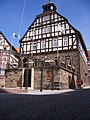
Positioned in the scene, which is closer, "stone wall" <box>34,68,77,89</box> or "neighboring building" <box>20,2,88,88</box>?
"stone wall" <box>34,68,77,89</box>

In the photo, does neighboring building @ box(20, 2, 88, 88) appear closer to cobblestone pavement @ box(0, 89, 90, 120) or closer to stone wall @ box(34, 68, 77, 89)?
A: stone wall @ box(34, 68, 77, 89)

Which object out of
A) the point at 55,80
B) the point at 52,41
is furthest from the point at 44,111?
the point at 52,41

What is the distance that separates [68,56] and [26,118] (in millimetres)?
20764

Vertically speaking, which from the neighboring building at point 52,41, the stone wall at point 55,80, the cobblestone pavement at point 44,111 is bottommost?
the cobblestone pavement at point 44,111

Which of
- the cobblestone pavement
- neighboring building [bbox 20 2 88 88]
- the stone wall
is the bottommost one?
the cobblestone pavement

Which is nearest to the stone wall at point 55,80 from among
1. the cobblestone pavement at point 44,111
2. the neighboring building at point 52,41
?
the neighboring building at point 52,41

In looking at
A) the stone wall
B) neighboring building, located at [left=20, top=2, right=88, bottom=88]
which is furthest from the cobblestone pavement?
neighboring building, located at [left=20, top=2, right=88, bottom=88]

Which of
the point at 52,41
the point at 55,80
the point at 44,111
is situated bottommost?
the point at 44,111

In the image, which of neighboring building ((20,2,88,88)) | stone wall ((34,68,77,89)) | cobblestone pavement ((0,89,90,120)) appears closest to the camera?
cobblestone pavement ((0,89,90,120))

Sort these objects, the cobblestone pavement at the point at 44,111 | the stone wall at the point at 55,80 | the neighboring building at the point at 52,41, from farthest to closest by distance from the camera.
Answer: the neighboring building at the point at 52,41 < the stone wall at the point at 55,80 < the cobblestone pavement at the point at 44,111

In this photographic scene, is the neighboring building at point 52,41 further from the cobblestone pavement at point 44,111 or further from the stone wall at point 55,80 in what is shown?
the cobblestone pavement at point 44,111

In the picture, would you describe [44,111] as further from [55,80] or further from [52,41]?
[52,41]

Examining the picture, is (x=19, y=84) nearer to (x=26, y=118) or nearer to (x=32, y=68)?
(x=32, y=68)

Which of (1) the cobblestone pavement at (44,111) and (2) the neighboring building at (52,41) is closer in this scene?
(1) the cobblestone pavement at (44,111)
